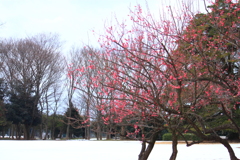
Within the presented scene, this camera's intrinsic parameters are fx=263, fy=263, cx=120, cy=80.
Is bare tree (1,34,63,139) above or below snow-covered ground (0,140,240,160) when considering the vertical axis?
above

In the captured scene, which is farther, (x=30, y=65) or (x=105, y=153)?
(x=30, y=65)

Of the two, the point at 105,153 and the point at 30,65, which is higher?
the point at 30,65

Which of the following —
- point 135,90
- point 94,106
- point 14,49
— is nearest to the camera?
point 135,90

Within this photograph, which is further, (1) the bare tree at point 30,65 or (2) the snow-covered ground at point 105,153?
(1) the bare tree at point 30,65

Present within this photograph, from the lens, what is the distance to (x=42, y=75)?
28125 mm

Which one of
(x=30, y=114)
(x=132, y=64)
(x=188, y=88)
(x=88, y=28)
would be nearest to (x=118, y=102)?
(x=132, y=64)

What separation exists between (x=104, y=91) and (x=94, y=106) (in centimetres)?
56

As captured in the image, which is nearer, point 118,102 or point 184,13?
point 184,13

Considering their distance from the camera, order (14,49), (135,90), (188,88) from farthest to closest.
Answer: (14,49) < (188,88) < (135,90)

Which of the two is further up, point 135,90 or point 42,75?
point 42,75

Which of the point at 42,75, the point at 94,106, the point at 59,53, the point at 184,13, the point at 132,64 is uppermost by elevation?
the point at 59,53

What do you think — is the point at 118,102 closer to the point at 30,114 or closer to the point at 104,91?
the point at 104,91

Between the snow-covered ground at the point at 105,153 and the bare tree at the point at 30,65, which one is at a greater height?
the bare tree at the point at 30,65

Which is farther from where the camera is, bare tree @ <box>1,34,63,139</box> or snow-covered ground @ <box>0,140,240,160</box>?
bare tree @ <box>1,34,63,139</box>
